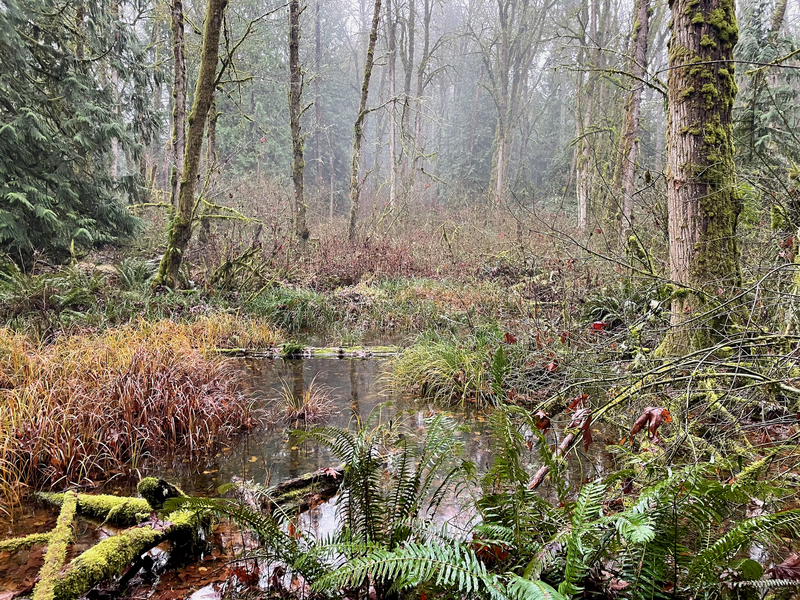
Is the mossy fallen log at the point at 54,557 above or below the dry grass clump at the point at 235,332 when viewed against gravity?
below

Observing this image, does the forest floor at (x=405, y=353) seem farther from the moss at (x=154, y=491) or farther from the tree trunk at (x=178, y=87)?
the tree trunk at (x=178, y=87)

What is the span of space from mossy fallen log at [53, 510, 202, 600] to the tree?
25.4 ft

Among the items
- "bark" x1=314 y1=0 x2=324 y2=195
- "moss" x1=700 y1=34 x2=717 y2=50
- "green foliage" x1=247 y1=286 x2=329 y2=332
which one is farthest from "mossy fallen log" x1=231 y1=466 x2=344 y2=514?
"bark" x1=314 y1=0 x2=324 y2=195

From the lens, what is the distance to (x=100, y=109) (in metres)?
10.8

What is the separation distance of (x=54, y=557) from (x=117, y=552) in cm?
26

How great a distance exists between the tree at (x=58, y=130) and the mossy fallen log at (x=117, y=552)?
774 cm

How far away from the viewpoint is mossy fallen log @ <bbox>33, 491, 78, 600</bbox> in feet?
6.42

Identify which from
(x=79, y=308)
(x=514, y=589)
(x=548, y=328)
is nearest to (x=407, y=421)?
(x=548, y=328)

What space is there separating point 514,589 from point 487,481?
678mm

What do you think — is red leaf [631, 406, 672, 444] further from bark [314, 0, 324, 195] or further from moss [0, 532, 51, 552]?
bark [314, 0, 324, 195]

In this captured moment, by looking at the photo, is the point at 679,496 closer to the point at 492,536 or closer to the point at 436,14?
the point at 492,536

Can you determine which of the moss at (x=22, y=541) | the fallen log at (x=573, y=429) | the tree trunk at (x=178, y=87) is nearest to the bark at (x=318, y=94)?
the tree trunk at (x=178, y=87)

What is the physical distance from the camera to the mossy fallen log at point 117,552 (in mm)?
2047

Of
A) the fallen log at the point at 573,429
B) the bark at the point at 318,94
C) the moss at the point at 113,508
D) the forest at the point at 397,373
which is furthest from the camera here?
the bark at the point at 318,94
